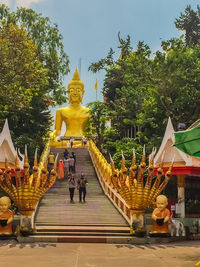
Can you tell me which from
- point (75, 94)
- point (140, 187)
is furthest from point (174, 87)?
point (75, 94)

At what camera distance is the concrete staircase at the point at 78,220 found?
1387 cm

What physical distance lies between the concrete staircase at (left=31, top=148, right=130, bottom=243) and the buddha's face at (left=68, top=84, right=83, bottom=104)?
22.3m

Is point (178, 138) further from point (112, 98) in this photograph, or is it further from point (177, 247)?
point (112, 98)

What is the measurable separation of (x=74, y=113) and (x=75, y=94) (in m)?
2.11

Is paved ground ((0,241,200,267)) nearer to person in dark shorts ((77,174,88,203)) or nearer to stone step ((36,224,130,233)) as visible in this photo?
stone step ((36,224,130,233))

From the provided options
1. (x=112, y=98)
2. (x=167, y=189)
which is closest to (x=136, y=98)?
(x=112, y=98)

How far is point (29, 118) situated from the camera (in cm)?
3238

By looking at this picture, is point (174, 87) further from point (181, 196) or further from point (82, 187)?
point (181, 196)

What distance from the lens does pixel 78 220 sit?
15883 mm

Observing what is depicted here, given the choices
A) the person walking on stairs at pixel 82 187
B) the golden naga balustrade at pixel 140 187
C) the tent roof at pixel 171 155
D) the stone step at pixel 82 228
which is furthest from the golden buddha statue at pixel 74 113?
the golden naga balustrade at pixel 140 187

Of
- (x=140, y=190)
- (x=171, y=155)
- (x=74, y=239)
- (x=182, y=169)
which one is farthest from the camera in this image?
(x=171, y=155)

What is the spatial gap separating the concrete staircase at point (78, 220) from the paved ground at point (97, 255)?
28.7 inches

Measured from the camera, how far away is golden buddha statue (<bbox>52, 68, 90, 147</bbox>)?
4247 cm

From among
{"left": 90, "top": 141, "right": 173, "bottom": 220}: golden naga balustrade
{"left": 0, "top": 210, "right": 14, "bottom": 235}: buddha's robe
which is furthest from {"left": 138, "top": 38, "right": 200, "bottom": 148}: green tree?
{"left": 0, "top": 210, "right": 14, "bottom": 235}: buddha's robe
